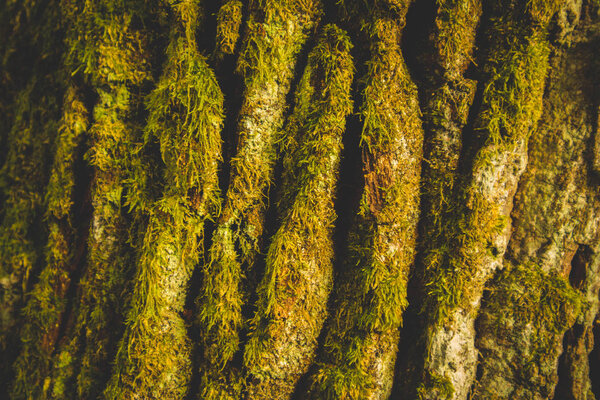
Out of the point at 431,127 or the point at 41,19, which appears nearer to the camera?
the point at 431,127

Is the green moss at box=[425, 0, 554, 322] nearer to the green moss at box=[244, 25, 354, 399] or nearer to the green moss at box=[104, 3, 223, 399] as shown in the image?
the green moss at box=[244, 25, 354, 399]

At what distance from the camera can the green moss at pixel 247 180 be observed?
1510 millimetres

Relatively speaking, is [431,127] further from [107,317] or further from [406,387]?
[107,317]

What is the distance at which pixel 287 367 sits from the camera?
1489 millimetres

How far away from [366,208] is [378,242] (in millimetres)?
168

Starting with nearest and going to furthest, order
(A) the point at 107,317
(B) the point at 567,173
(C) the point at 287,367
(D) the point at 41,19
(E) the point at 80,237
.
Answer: (C) the point at 287,367
(B) the point at 567,173
(A) the point at 107,317
(E) the point at 80,237
(D) the point at 41,19

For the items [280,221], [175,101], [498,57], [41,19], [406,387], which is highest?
[41,19]

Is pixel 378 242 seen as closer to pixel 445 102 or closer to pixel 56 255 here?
pixel 445 102

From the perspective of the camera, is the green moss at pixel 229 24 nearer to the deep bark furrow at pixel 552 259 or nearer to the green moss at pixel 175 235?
the green moss at pixel 175 235

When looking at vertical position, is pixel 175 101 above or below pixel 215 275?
above

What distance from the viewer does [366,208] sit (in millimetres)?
1498

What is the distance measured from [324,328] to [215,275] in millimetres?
588

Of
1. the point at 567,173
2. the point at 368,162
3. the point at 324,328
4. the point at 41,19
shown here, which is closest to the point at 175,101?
the point at 368,162

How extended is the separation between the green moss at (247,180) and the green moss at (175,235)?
A: 113mm
